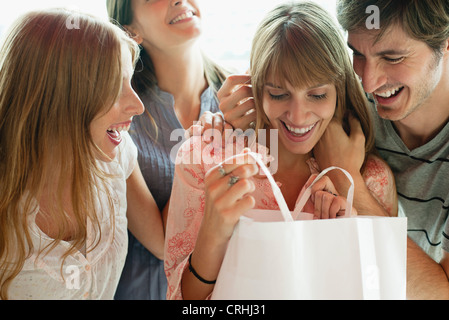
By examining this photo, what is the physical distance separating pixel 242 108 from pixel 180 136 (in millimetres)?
265

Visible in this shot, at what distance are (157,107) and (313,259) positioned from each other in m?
0.67

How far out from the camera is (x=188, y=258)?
0.93 metres

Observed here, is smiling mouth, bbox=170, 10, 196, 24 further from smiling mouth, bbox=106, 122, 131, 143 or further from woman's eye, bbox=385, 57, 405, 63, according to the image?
woman's eye, bbox=385, 57, 405, 63

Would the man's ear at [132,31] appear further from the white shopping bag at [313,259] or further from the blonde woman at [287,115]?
the white shopping bag at [313,259]

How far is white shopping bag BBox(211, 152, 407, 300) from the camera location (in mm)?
779

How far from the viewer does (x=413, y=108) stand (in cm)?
105

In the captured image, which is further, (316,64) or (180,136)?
(180,136)

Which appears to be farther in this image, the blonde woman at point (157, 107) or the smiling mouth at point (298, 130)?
the blonde woman at point (157, 107)

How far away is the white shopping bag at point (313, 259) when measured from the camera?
779 millimetres

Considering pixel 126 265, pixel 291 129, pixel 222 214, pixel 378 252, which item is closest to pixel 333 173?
pixel 291 129

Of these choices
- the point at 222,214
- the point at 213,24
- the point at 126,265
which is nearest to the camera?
the point at 222,214

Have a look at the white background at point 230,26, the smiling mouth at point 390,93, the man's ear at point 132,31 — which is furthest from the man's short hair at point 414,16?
Result: the man's ear at point 132,31

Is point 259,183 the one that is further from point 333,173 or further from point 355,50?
point 355,50

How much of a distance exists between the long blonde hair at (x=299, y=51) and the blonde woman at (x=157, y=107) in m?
0.25
